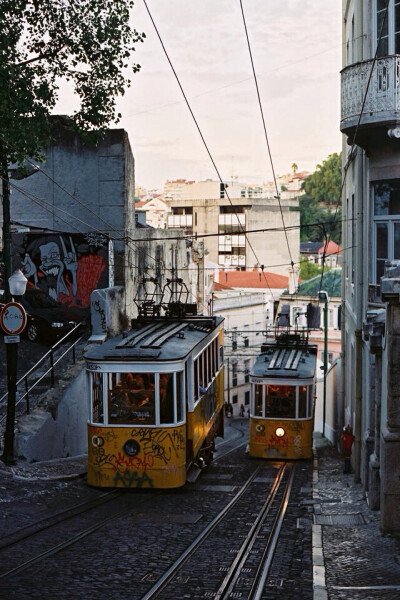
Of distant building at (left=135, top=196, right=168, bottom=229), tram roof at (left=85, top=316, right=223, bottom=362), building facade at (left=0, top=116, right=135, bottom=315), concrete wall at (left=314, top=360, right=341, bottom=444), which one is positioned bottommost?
concrete wall at (left=314, top=360, right=341, bottom=444)

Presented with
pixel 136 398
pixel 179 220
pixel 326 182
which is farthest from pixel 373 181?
pixel 326 182

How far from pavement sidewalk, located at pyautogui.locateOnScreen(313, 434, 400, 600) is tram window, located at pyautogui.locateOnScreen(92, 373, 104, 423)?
3690mm

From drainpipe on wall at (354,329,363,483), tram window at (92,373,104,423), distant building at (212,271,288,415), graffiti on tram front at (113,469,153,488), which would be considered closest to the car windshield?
drainpipe on wall at (354,329,363,483)

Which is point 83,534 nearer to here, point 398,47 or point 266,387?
point 398,47

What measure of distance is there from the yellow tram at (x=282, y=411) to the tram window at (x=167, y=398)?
27.4 ft

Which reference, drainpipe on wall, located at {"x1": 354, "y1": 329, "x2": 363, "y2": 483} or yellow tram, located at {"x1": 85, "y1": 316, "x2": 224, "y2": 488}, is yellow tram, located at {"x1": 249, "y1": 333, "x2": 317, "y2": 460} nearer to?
drainpipe on wall, located at {"x1": 354, "y1": 329, "x2": 363, "y2": 483}

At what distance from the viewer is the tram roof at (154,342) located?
14.1 m

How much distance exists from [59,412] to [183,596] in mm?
10369

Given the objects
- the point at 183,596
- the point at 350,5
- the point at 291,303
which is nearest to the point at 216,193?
the point at 291,303

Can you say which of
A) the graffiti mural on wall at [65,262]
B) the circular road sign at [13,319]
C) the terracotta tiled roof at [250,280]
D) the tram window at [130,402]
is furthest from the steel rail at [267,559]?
the terracotta tiled roof at [250,280]

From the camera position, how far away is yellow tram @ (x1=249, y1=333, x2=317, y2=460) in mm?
22156

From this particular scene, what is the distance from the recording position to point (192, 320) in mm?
18219

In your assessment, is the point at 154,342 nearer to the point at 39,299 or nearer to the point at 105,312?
the point at 105,312

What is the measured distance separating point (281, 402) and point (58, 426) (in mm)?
6183
